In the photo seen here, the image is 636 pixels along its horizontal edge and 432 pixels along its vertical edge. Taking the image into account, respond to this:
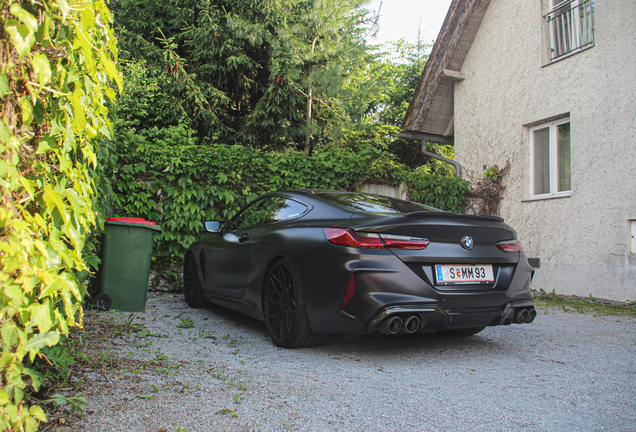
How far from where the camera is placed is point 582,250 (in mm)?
7438

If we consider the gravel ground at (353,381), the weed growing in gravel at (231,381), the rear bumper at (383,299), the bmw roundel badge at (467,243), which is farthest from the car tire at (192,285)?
the bmw roundel badge at (467,243)

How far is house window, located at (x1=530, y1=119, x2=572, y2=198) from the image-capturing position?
8.13 metres

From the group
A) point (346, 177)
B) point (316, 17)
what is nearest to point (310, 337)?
point (346, 177)

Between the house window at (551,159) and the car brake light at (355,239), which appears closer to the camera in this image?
the car brake light at (355,239)

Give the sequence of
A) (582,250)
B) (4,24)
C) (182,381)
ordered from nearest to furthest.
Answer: (4,24) < (182,381) < (582,250)

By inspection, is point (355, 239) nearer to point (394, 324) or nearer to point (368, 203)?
point (394, 324)

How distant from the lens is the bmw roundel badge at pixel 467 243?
341cm

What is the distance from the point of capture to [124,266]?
16.7 ft

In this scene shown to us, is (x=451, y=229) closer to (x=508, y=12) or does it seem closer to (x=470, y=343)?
(x=470, y=343)

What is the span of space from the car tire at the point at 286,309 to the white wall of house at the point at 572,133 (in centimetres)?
544

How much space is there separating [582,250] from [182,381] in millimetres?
6811

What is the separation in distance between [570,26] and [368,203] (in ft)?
21.6

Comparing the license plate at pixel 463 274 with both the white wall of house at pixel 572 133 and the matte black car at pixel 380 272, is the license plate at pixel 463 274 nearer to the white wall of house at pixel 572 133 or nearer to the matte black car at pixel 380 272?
the matte black car at pixel 380 272

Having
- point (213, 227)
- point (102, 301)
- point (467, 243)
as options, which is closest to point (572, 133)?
point (467, 243)
